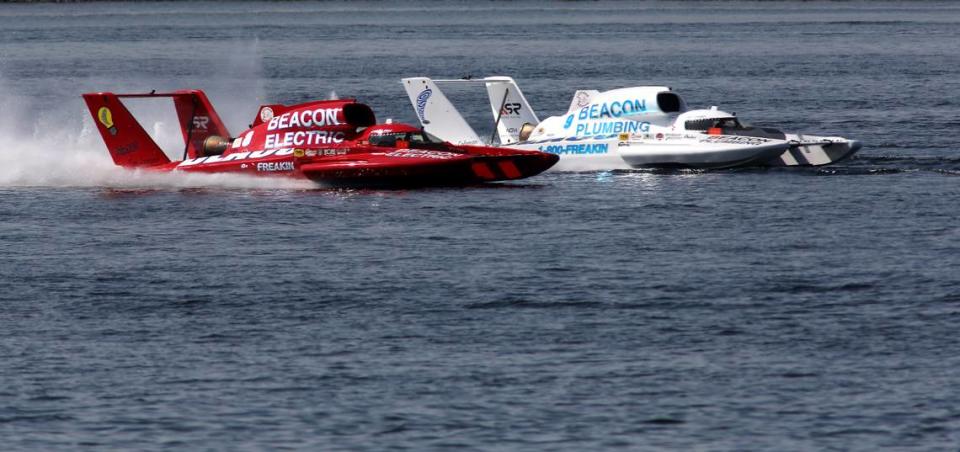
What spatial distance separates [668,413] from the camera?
64.0 ft

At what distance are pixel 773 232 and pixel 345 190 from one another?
1240cm

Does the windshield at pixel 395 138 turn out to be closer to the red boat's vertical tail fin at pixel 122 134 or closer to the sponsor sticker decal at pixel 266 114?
the sponsor sticker decal at pixel 266 114

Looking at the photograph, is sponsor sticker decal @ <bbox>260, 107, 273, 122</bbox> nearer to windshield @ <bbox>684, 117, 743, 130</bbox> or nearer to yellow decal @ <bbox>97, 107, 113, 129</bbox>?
yellow decal @ <bbox>97, 107, 113, 129</bbox>

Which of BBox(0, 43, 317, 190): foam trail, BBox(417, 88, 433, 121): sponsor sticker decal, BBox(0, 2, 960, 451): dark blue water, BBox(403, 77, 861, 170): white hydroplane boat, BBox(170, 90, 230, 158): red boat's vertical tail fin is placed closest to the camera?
BBox(0, 2, 960, 451): dark blue water

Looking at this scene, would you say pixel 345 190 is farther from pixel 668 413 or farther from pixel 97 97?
pixel 668 413

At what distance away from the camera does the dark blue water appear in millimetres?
19312

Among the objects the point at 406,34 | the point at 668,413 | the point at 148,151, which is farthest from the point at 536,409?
the point at 406,34

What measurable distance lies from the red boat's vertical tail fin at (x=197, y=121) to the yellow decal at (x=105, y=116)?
1819 mm

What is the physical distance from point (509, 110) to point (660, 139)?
21.6ft

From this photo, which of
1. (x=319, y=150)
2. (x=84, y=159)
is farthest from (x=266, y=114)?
(x=84, y=159)

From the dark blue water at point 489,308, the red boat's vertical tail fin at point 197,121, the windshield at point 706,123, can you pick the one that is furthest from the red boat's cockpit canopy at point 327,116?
the windshield at point 706,123

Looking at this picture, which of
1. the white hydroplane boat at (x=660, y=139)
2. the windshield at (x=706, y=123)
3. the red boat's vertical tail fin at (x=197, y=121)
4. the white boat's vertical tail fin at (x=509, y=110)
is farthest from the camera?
the white boat's vertical tail fin at (x=509, y=110)

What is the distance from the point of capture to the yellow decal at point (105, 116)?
140 ft

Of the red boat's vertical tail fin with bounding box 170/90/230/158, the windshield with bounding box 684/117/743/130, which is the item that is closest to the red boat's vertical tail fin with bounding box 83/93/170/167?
the red boat's vertical tail fin with bounding box 170/90/230/158
